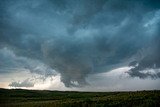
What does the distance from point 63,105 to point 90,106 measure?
37.6 ft

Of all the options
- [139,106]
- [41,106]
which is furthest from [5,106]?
[139,106]

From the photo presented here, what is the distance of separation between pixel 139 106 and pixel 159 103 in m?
4.95

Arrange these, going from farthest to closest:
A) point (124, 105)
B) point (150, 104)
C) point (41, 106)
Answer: point (41, 106)
point (124, 105)
point (150, 104)

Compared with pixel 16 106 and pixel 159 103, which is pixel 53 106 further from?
pixel 159 103

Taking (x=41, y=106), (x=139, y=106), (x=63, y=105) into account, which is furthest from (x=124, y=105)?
(x=41, y=106)

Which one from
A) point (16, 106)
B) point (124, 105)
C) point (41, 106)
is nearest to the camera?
point (124, 105)

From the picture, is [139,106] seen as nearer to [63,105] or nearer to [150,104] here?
[150,104]

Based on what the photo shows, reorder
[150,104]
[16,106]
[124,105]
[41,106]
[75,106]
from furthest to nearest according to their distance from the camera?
1. [16,106]
2. [41,106]
3. [75,106]
4. [124,105]
5. [150,104]

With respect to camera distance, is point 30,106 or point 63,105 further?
point 30,106

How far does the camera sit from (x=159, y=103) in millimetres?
70875

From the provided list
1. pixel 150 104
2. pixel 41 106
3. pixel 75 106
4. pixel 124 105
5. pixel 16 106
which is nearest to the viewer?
pixel 150 104

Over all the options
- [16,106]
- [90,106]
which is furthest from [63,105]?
[16,106]

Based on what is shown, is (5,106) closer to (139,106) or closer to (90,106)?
(90,106)

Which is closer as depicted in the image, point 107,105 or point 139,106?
point 139,106
